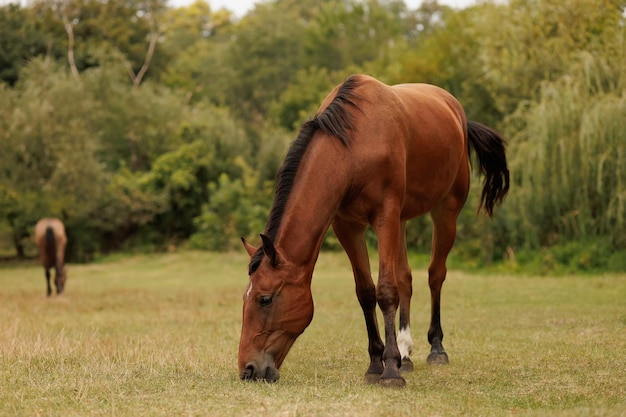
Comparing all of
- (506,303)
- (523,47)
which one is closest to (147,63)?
(523,47)

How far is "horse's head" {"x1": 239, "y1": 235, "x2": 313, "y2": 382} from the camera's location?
606cm

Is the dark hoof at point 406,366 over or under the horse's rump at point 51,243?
over

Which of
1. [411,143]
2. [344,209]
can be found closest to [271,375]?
[344,209]

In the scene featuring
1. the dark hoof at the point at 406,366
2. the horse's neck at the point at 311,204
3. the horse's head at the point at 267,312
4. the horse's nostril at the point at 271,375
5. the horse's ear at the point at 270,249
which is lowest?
the dark hoof at the point at 406,366

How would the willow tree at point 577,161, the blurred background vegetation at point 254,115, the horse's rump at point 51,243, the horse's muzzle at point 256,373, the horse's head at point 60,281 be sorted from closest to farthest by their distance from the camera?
1. the horse's muzzle at point 256,373
2. the willow tree at point 577,161
3. the horse's head at point 60,281
4. the blurred background vegetation at point 254,115
5. the horse's rump at point 51,243

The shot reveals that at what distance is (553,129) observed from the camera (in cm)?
1948

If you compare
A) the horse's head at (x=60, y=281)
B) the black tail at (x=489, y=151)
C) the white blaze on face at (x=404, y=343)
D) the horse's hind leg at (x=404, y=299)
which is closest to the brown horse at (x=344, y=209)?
the white blaze on face at (x=404, y=343)

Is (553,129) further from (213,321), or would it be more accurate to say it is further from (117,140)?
(117,140)

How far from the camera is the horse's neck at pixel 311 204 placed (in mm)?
6137

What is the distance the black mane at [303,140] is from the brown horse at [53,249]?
1400 cm

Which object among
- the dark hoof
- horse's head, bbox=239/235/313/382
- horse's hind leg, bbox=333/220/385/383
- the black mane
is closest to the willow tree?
the dark hoof

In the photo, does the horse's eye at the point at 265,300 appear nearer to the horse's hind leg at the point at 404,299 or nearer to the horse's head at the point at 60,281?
the horse's hind leg at the point at 404,299

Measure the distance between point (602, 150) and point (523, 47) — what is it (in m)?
6.80

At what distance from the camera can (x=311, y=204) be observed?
6164mm
